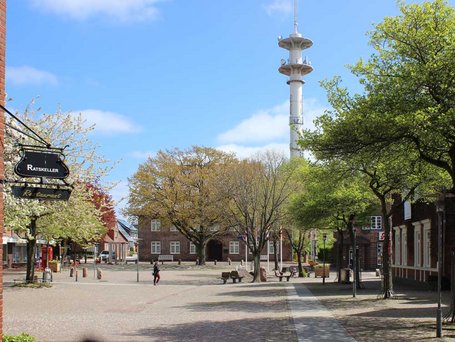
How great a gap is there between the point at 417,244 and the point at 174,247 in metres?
56.9

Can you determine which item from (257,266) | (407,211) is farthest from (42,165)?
(257,266)

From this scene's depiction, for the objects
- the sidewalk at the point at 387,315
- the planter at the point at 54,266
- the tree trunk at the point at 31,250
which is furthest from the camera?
the planter at the point at 54,266

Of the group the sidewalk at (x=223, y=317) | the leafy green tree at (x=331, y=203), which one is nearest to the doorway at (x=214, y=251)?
the leafy green tree at (x=331, y=203)

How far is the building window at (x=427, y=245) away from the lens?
108 ft

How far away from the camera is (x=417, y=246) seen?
119ft

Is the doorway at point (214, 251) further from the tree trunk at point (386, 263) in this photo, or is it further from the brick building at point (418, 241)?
the tree trunk at point (386, 263)

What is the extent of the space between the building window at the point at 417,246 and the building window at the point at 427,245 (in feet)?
3.53

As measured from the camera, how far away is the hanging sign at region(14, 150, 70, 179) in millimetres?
8648

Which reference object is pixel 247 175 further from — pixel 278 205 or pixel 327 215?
pixel 327 215

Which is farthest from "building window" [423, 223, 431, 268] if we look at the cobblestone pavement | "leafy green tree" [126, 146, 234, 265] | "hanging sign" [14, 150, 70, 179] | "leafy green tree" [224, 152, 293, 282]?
"leafy green tree" [126, 146, 234, 265]

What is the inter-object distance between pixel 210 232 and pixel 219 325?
53.4 meters

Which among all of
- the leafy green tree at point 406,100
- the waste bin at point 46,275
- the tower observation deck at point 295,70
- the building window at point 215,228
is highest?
the tower observation deck at point 295,70

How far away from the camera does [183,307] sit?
910 inches

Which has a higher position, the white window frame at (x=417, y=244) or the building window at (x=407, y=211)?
the building window at (x=407, y=211)
